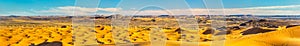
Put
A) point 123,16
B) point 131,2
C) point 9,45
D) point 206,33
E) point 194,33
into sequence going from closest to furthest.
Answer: point 131,2, point 123,16, point 194,33, point 9,45, point 206,33

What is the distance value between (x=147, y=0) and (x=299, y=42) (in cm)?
303

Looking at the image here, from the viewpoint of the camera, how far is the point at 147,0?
775cm

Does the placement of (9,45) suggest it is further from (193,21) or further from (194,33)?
(193,21)

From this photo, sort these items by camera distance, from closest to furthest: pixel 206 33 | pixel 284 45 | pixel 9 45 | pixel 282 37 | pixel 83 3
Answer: pixel 83 3, pixel 284 45, pixel 282 37, pixel 9 45, pixel 206 33

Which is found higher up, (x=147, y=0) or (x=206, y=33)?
Answer: (x=147, y=0)

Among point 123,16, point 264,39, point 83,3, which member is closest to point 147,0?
point 123,16

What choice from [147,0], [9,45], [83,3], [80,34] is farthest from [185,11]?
[9,45]

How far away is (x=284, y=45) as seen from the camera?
8078 mm

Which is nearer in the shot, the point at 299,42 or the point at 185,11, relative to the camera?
the point at 185,11

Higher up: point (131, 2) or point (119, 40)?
point (131, 2)

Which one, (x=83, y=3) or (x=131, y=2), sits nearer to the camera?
(x=83, y=3)

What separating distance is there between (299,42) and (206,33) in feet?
30.0

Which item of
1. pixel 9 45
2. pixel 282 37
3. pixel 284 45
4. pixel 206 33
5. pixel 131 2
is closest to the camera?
pixel 131 2

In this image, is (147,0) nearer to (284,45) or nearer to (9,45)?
(284,45)
